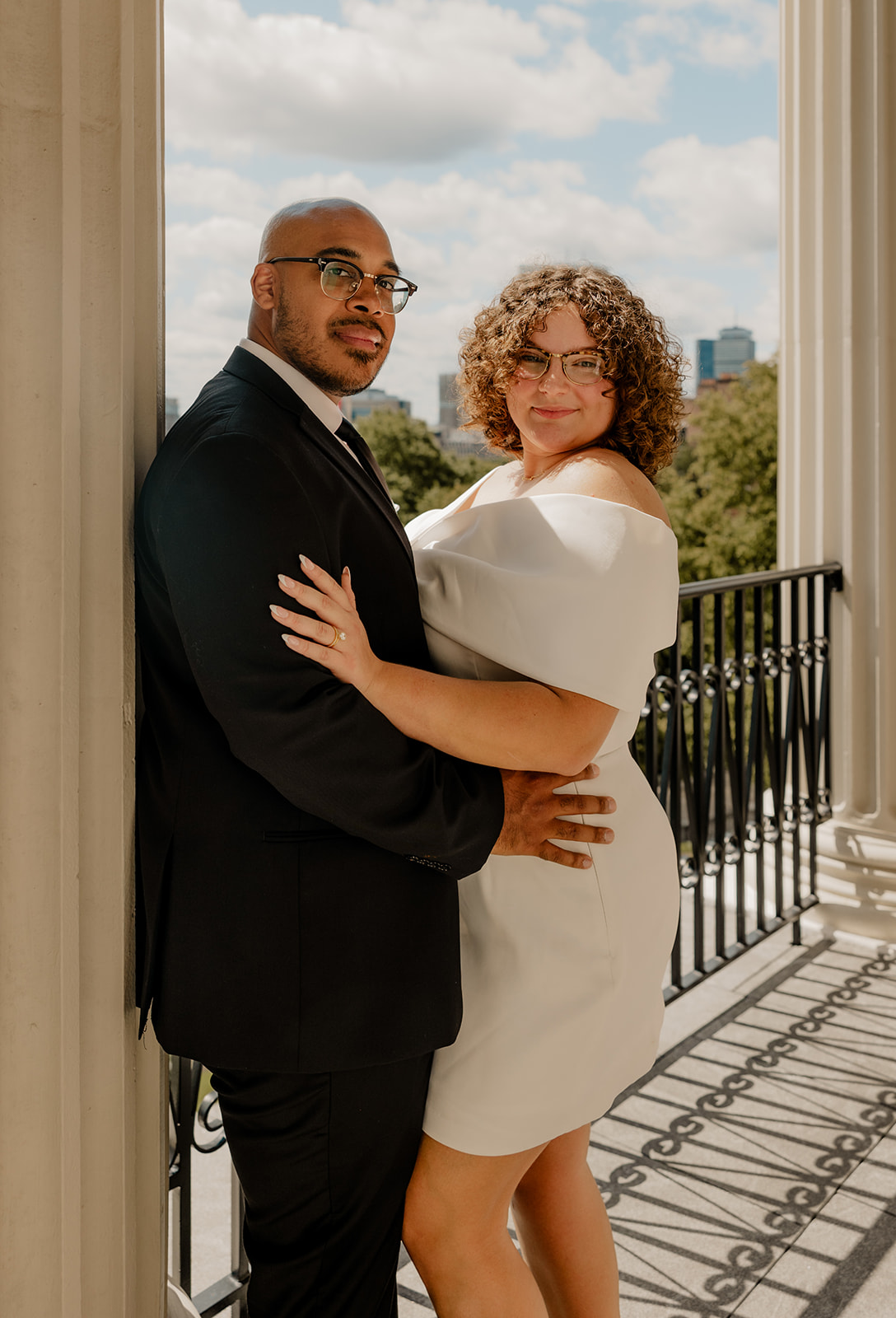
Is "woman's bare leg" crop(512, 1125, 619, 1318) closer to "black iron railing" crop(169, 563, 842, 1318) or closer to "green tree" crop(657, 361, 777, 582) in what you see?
"black iron railing" crop(169, 563, 842, 1318)

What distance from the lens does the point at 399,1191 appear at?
159 cm

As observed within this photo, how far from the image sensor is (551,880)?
5.65ft

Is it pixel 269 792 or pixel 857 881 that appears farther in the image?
pixel 857 881

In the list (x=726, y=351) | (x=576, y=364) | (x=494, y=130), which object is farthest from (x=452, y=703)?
(x=494, y=130)

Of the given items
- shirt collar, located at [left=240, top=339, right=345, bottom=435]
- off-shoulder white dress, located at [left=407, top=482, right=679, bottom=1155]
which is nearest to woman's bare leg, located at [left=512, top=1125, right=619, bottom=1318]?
off-shoulder white dress, located at [left=407, top=482, right=679, bottom=1155]

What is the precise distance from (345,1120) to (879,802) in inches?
141

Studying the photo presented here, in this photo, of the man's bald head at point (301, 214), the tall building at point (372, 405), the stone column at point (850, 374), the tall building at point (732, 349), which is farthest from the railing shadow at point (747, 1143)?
the tall building at point (732, 349)

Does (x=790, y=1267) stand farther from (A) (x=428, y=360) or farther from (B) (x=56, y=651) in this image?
(A) (x=428, y=360)

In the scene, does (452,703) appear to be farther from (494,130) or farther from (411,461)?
(494,130)

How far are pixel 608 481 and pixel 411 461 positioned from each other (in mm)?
41091

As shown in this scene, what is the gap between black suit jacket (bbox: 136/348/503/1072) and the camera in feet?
4.36

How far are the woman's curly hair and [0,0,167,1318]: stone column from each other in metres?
0.73

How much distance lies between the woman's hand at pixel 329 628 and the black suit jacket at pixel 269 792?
2 cm

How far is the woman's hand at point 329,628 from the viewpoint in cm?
133
